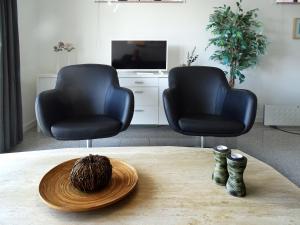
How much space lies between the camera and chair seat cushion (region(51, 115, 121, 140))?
7.35 ft

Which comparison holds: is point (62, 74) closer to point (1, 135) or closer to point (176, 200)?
point (1, 135)

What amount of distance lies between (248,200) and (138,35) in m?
3.26

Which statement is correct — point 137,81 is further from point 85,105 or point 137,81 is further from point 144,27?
point 85,105

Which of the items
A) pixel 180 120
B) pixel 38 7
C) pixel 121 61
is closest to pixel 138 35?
pixel 121 61

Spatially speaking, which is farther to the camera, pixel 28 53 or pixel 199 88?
pixel 28 53

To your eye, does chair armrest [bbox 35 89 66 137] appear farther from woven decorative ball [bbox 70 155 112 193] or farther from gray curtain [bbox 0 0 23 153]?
woven decorative ball [bbox 70 155 112 193]

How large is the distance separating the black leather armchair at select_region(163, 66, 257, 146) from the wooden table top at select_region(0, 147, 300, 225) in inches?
34.4

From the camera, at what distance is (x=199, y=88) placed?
292 cm

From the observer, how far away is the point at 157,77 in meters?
3.67

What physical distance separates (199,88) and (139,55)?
1187 mm

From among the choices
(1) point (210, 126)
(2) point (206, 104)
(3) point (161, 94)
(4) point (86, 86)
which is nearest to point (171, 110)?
(1) point (210, 126)

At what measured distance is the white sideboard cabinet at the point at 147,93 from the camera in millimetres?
3670

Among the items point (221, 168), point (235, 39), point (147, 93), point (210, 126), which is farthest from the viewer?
point (147, 93)

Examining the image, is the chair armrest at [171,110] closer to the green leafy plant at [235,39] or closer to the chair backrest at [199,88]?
the chair backrest at [199,88]
